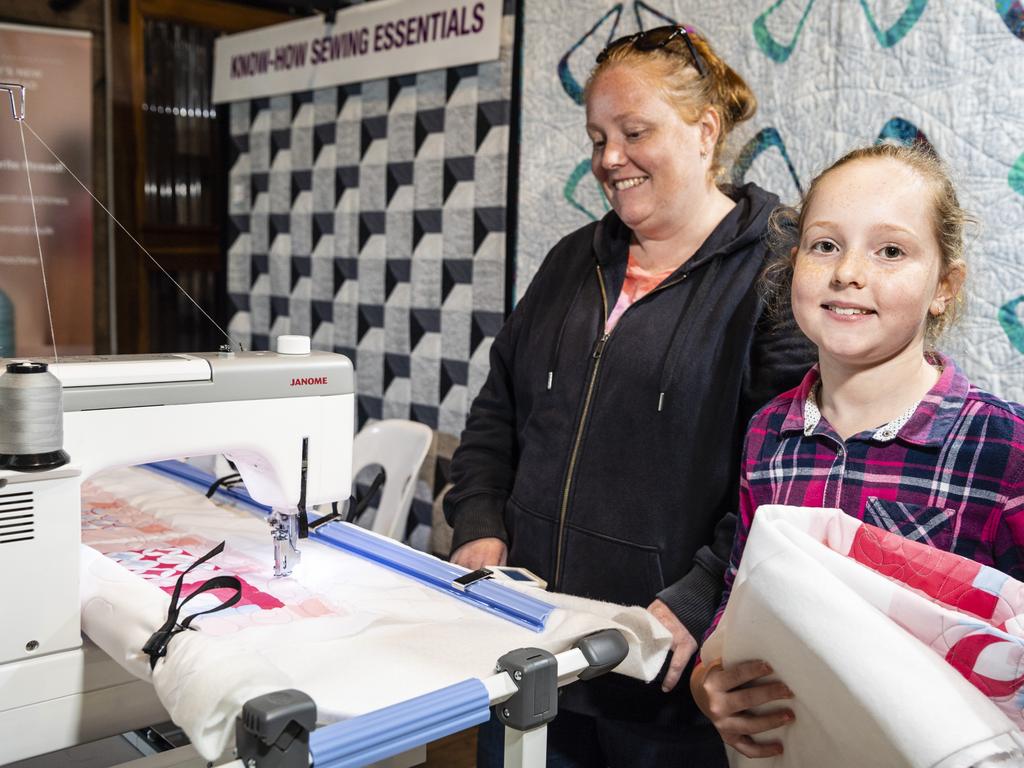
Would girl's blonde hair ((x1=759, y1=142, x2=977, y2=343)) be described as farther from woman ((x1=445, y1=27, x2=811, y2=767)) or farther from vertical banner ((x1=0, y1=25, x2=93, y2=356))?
vertical banner ((x1=0, y1=25, x2=93, y2=356))

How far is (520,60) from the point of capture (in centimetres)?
274

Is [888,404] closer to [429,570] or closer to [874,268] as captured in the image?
[874,268]

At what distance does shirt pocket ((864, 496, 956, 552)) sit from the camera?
1.07 metres

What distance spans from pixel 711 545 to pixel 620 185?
2.04 ft

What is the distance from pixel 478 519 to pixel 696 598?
0.47 m

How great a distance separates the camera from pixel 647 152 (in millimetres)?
1611

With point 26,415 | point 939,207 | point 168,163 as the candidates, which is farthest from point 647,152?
point 168,163

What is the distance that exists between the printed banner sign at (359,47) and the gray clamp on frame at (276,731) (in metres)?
2.27

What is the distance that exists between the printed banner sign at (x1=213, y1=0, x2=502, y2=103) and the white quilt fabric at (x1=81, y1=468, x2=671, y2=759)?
72.6 inches

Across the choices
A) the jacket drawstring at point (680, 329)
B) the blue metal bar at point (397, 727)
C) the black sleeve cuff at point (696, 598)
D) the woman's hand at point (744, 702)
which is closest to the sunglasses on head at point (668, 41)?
the jacket drawstring at point (680, 329)

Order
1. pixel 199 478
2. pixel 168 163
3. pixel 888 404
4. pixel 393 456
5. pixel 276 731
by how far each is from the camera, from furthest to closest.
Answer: pixel 168 163
pixel 393 456
pixel 199 478
pixel 888 404
pixel 276 731

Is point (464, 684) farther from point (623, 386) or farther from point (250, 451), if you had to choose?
point (623, 386)

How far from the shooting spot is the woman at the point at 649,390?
5.01 feet

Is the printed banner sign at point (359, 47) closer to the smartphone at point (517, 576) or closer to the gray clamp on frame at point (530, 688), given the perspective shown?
the smartphone at point (517, 576)
